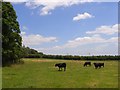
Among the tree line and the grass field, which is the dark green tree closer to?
the tree line

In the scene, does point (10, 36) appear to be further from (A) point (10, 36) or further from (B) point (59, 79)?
(B) point (59, 79)

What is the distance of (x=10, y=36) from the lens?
54625mm

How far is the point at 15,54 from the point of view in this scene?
5528 cm

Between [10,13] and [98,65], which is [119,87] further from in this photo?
[10,13]

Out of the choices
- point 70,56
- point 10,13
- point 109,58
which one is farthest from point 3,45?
point 109,58

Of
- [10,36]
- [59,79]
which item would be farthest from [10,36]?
[59,79]

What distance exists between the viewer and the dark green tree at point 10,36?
174ft

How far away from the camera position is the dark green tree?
174 feet

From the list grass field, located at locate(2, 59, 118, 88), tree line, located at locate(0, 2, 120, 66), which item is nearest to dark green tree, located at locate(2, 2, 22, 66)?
tree line, located at locate(0, 2, 120, 66)

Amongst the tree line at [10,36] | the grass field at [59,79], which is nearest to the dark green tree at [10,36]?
the tree line at [10,36]

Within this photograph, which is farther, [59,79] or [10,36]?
[10,36]

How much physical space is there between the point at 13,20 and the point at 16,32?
7.96 feet

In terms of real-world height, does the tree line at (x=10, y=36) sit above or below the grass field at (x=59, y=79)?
above

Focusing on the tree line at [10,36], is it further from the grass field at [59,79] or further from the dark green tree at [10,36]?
the grass field at [59,79]
